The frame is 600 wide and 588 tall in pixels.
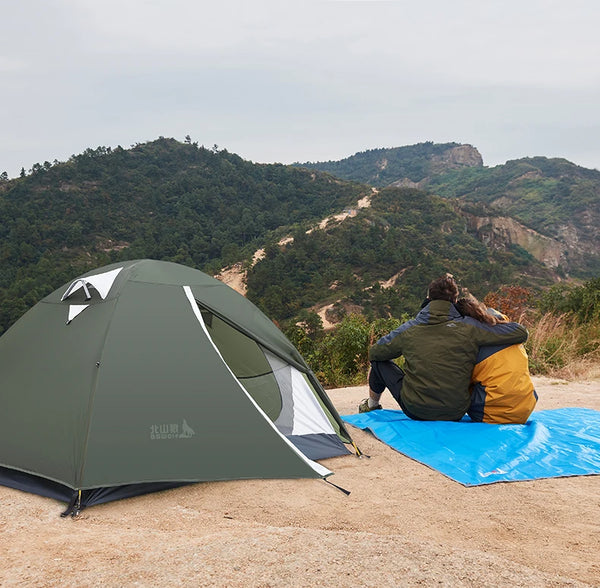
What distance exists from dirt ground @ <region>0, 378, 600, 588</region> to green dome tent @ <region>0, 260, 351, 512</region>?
135 mm

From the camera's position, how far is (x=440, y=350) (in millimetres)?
3684

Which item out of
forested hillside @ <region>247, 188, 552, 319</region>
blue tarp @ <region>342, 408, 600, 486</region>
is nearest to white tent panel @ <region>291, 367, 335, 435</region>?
blue tarp @ <region>342, 408, 600, 486</region>

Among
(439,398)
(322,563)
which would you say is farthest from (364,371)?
(322,563)

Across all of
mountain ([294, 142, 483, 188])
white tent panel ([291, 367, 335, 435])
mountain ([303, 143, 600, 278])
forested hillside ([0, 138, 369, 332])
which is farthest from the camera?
mountain ([294, 142, 483, 188])

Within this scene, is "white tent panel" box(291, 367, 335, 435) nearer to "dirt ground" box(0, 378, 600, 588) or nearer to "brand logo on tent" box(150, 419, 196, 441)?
"dirt ground" box(0, 378, 600, 588)

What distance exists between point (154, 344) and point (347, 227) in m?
33.8

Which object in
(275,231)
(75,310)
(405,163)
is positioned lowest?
(75,310)

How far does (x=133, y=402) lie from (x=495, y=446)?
7.93 feet

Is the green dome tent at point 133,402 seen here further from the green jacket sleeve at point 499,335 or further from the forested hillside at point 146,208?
the forested hillside at point 146,208

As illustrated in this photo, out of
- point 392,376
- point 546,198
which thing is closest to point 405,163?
point 546,198

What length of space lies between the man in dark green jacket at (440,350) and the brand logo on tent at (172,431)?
165 cm

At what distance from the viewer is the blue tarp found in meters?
3.15

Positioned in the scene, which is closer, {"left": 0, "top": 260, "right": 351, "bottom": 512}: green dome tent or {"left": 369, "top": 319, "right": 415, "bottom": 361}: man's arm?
{"left": 0, "top": 260, "right": 351, "bottom": 512}: green dome tent

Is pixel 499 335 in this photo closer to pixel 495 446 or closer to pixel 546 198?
pixel 495 446
